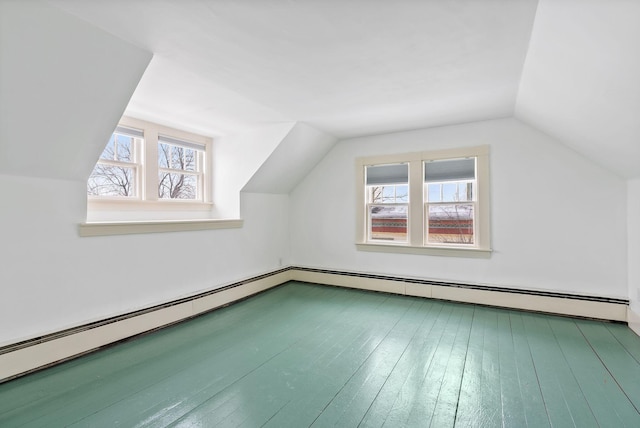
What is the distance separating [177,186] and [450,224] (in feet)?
12.8

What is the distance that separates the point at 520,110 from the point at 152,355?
4.53m

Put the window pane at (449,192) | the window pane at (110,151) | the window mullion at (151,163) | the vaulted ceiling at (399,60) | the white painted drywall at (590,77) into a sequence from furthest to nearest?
the window pane at (449,192)
the window mullion at (151,163)
the window pane at (110,151)
the vaulted ceiling at (399,60)
the white painted drywall at (590,77)

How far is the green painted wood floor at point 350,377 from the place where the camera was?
1852 mm

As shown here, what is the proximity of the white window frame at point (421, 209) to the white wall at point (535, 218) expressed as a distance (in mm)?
92

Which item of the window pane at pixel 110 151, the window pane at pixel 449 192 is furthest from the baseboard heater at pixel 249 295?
the window pane at pixel 110 151

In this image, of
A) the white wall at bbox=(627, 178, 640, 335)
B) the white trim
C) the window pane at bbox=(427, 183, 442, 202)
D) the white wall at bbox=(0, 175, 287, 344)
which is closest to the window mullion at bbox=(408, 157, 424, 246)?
the window pane at bbox=(427, 183, 442, 202)

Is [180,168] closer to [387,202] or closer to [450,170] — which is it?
[387,202]

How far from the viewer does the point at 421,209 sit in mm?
4422

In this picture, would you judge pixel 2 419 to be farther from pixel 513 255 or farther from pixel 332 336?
pixel 513 255

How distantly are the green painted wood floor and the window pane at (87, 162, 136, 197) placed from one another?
166 centimetres

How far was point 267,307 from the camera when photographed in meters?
3.94

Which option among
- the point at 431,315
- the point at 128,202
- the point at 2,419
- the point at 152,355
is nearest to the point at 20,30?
the point at 128,202

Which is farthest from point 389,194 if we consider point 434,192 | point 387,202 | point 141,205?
point 141,205

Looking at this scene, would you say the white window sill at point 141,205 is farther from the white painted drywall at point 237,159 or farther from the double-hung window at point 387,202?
the double-hung window at point 387,202
